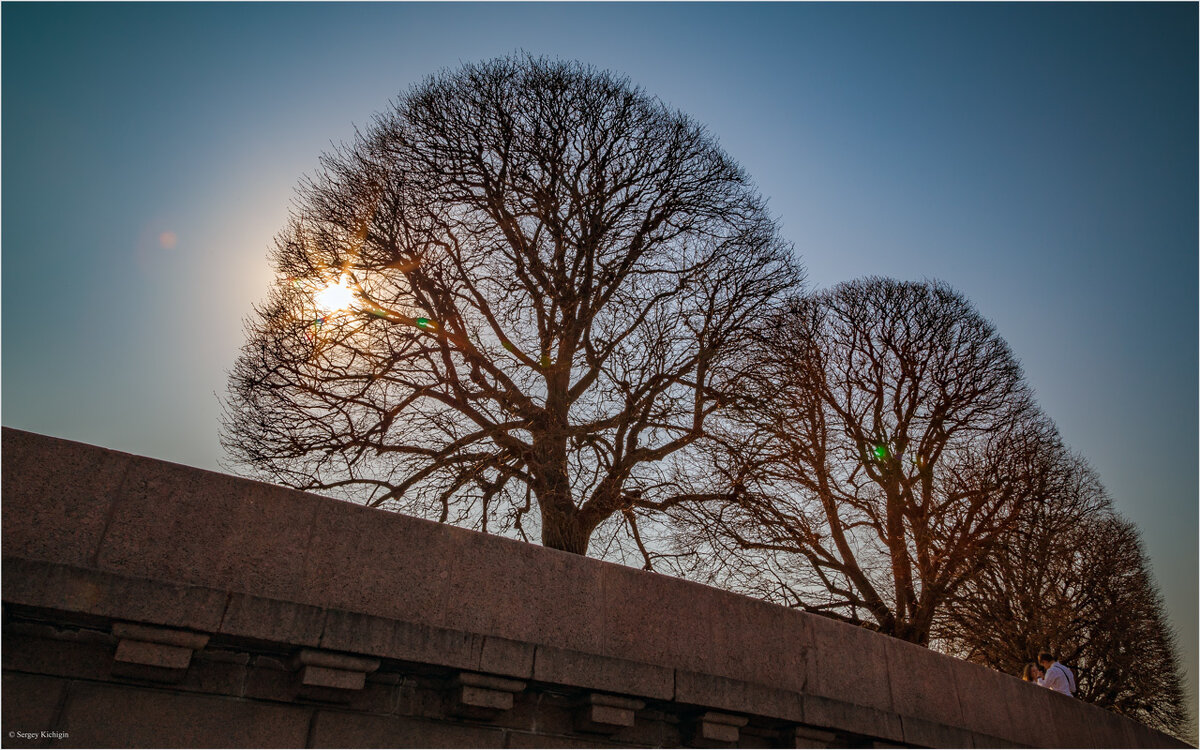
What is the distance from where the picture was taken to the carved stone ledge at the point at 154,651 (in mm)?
3967

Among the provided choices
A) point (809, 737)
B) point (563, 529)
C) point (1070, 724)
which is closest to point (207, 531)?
point (809, 737)

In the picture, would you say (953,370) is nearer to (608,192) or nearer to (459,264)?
(608,192)

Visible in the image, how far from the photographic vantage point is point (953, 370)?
60.7 ft

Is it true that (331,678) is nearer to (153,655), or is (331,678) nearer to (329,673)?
(329,673)

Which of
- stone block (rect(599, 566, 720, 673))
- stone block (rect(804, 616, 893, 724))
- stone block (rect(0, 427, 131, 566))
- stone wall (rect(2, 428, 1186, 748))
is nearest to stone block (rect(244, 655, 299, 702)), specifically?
stone wall (rect(2, 428, 1186, 748))

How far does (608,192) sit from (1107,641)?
61.8 feet

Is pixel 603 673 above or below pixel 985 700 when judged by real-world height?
below

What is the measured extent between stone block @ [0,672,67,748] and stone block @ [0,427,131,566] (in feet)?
2.06

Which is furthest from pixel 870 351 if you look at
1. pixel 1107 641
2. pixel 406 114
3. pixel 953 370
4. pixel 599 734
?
pixel 599 734

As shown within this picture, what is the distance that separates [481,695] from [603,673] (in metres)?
0.94

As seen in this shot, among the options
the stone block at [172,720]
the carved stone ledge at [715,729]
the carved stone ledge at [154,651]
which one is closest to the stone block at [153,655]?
the carved stone ledge at [154,651]

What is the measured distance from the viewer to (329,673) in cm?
441

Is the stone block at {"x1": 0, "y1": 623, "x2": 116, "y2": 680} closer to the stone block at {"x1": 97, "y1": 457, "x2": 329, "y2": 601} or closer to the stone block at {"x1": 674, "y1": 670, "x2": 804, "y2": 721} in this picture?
the stone block at {"x1": 97, "y1": 457, "x2": 329, "y2": 601}

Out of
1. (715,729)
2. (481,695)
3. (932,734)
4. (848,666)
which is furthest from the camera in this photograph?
(932,734)
